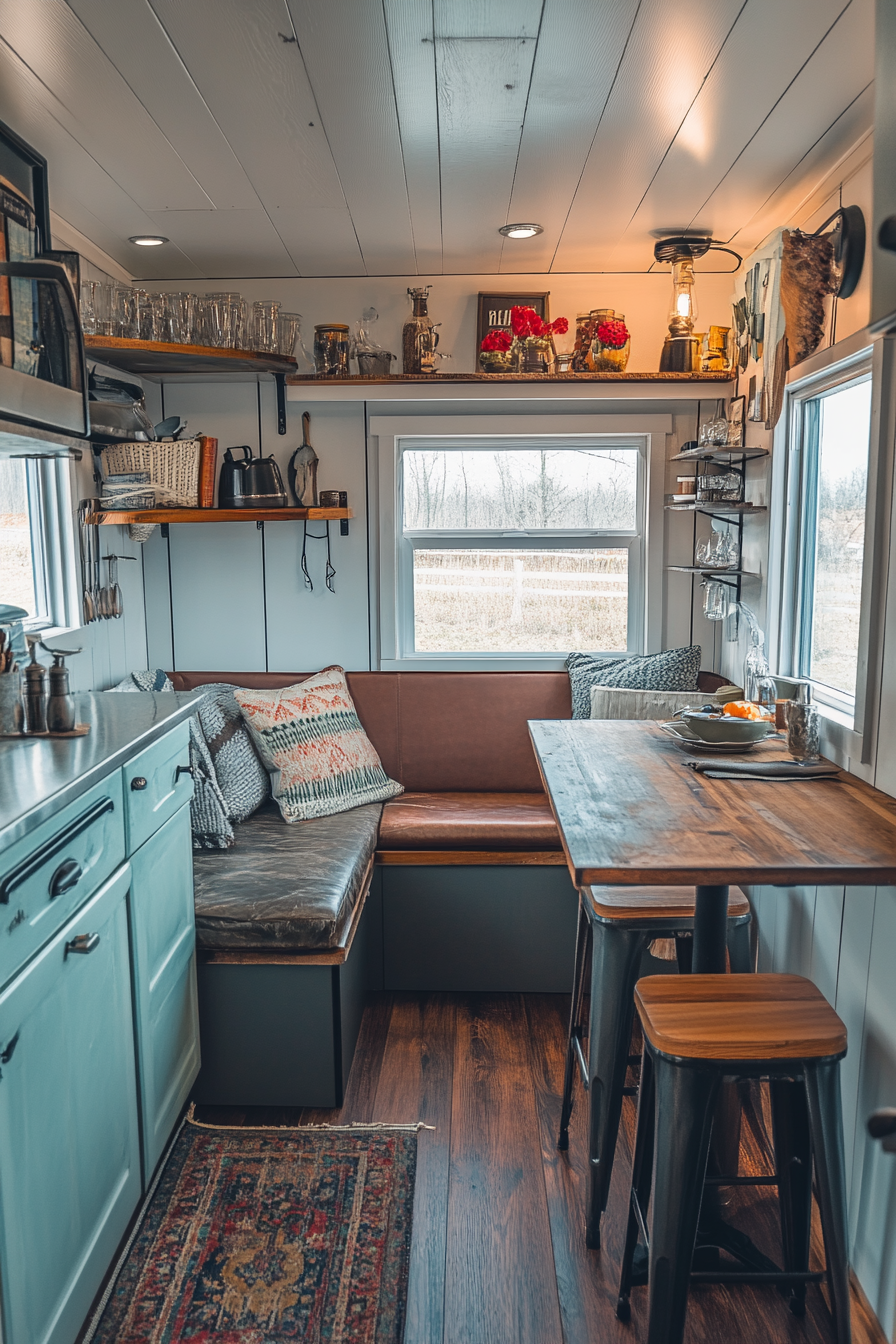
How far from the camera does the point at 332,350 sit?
3447 millimetres

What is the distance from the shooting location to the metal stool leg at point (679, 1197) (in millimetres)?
1505

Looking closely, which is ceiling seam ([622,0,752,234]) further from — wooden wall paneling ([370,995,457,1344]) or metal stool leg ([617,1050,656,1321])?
wooden wall paneling ([370,995,457,1344])

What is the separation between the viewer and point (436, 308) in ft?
11.7

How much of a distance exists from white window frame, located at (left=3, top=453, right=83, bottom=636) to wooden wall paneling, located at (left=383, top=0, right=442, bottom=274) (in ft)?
4.38

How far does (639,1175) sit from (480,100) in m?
2.27

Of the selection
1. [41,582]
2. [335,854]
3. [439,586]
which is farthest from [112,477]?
[335,854]

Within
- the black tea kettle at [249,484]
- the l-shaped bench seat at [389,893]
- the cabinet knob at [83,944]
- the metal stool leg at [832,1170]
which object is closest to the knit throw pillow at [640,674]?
the l-shaped bench seat at [389,893]

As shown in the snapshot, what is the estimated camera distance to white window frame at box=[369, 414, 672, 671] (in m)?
3.61

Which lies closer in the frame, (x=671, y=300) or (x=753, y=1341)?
(x=753, y=1341)

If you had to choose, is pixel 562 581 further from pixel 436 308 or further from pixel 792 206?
pixel 792 206

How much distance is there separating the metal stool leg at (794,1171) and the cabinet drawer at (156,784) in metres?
1.32

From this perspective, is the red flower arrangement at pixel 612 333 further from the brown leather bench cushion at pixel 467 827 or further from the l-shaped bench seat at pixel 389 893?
the brown leather bench cushion at pixel 467 827

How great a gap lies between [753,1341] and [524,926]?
138 cm

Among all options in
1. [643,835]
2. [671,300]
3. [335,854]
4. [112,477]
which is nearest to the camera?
[643,835]
